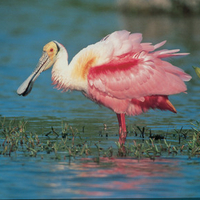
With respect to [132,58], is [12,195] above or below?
below

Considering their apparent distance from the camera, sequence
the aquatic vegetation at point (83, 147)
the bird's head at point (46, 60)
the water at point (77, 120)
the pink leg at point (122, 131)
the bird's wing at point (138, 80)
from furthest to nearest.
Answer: the bird's head at point (46, 60)
the bird's wing at point (138, 80)
the pink leg at point (122, 131)
the aquatic vegetation at point (83, 147)
the water at point (77, 120)

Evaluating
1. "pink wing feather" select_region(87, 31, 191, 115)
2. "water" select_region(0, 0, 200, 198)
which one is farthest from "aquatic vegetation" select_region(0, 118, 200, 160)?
"pink wing feather" select_region(87, 31, 191, 115)

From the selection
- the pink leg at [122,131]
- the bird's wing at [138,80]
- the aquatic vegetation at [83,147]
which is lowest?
the aquatic vegetation at [83,147]

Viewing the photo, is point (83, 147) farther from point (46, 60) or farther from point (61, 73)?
point (46, 60)

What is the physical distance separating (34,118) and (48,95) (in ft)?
9.42

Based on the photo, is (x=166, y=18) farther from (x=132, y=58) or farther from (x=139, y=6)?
(x=132, y=58)

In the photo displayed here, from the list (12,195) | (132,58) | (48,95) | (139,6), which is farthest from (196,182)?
(139,6)

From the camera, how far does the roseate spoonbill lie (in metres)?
9.79

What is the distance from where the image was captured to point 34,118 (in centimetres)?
1120

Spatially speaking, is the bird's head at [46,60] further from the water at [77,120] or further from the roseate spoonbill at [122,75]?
the water at [77,120]

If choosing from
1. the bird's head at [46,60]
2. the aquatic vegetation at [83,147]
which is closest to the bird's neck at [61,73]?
the bird's head at [46,60]

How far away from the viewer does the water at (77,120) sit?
662cm

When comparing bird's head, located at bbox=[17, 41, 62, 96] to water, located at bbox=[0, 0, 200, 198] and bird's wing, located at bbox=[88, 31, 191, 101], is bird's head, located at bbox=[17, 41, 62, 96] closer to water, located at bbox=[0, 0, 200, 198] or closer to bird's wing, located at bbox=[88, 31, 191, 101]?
water, located at bbox=[0, 0, 200, 198]

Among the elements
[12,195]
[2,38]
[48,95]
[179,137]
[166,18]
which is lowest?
[12,195]
